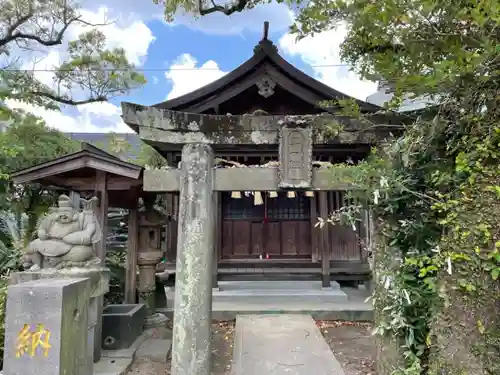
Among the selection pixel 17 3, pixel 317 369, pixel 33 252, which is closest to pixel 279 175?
pixel 317 369

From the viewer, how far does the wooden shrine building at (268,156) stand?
442 cm

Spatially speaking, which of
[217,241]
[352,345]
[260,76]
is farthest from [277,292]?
[260,76]

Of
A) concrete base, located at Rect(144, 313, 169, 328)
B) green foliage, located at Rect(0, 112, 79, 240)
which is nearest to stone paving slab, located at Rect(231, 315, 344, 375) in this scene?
concrete base, located at Rect(144, 313, 169, 328)

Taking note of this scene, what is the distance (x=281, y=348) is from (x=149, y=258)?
3187 mm

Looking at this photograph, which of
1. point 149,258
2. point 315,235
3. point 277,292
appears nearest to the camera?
point 149,258

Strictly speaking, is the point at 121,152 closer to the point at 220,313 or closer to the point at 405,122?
the point at 220,313

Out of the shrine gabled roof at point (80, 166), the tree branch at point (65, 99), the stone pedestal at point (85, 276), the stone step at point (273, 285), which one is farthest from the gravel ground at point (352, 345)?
the tree branch at point (65, 99)

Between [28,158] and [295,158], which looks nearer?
[295,158]

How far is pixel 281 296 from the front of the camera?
8.57 metres

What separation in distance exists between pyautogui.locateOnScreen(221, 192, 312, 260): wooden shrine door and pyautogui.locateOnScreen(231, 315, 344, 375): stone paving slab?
2.24 meters

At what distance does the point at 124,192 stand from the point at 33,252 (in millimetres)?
2902

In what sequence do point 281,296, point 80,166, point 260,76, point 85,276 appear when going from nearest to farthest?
point 85,276 < point 80,166 < point 260,76 < point 281,296

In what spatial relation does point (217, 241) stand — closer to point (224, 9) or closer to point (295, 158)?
point (295, 158)

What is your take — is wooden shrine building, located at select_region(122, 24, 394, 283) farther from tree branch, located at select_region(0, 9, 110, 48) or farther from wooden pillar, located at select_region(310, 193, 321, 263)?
tree branch, located at select_region(0, 9, 110, 48)
